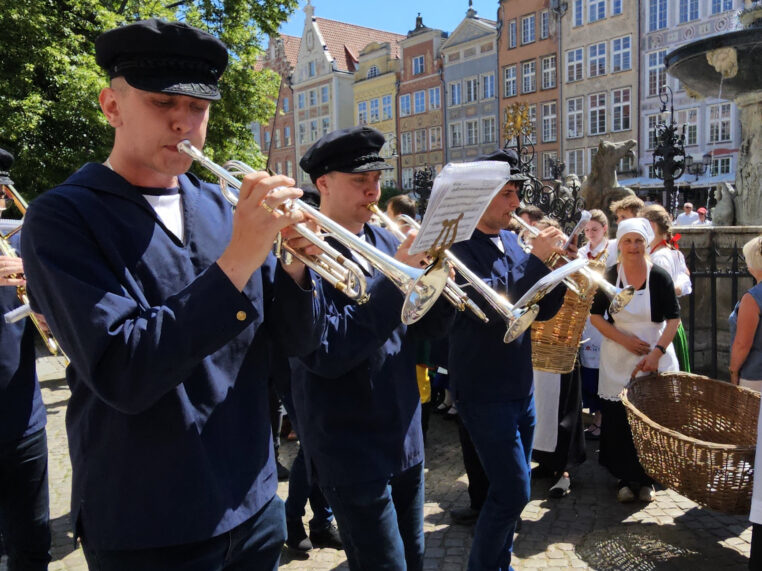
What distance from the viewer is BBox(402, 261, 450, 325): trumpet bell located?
1.91 meters

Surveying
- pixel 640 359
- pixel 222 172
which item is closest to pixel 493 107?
pixel 640 359

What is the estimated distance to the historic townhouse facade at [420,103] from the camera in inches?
1666

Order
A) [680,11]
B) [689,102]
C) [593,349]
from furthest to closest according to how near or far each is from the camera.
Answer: [680,11] → [689,102] → [593,349]

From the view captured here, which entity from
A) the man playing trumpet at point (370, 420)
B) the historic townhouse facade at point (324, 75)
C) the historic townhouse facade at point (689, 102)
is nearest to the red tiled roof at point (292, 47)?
the historic townhouse facade at point (324, 75)

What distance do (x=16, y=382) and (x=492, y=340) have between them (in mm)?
2341

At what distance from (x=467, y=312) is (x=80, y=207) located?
7.13 ft

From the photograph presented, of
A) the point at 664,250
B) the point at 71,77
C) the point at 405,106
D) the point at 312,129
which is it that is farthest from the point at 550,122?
the point at 664,250

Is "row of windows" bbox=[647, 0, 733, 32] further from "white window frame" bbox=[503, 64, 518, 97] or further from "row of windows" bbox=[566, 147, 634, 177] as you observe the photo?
"white window frame" bbox=[503, 64, 518, 97]

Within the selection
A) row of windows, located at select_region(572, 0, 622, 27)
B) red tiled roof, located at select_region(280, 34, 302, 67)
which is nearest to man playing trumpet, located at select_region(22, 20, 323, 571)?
row of windows, located at select_region(572, 0, 622, 27)

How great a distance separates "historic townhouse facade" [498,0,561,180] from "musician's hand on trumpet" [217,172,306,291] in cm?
3572

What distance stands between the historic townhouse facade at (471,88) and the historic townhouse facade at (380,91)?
5.12 m

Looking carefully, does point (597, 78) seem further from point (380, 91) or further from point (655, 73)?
point (380, 91)

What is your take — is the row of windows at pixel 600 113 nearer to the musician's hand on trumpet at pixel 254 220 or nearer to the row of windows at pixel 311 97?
the row of windows at pixel 311 97

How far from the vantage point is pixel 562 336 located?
4031 millimetres
